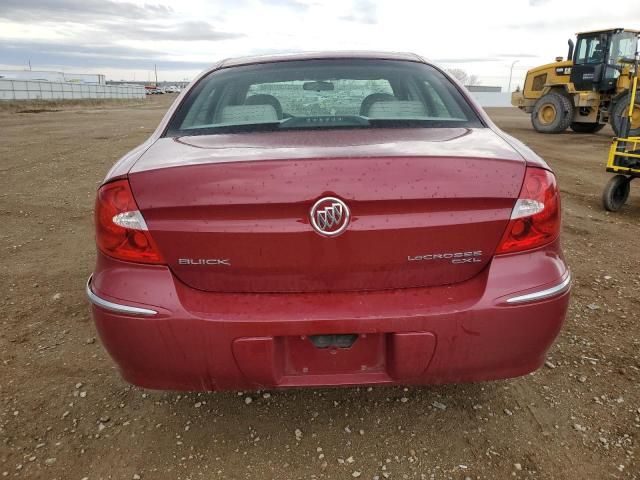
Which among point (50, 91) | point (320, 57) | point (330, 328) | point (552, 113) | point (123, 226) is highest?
point (320, 57)

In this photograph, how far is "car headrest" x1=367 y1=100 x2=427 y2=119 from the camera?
2.33m

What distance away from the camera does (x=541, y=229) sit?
5.89 ft

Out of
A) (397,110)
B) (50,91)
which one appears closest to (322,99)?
(397,110)

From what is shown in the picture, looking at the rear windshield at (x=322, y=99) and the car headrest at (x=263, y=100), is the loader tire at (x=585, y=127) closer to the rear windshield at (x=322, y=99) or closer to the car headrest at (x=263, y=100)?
the rear windshield at (x=322, y=99)

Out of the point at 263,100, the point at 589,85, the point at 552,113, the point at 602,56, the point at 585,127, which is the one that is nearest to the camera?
the point at 263,100

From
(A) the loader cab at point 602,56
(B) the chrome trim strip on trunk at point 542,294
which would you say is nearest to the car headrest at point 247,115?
(B) the chrome trim strip on trunk at point 542,294

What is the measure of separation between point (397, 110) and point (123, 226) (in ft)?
4.34

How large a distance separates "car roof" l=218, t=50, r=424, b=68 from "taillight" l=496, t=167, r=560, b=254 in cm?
125

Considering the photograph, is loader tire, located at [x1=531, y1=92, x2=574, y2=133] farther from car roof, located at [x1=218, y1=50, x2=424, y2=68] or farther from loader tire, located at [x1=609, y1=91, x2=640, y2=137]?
car roof, located at [x1=218, y1=50, x2=424, y2=68]

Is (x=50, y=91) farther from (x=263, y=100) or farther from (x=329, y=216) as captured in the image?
(x=329, y=216)

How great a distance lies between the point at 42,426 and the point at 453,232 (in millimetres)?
1934

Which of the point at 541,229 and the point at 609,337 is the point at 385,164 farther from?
the point at 609,337

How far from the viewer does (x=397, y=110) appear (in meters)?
2.38

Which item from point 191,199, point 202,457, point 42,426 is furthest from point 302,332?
point 42,426
